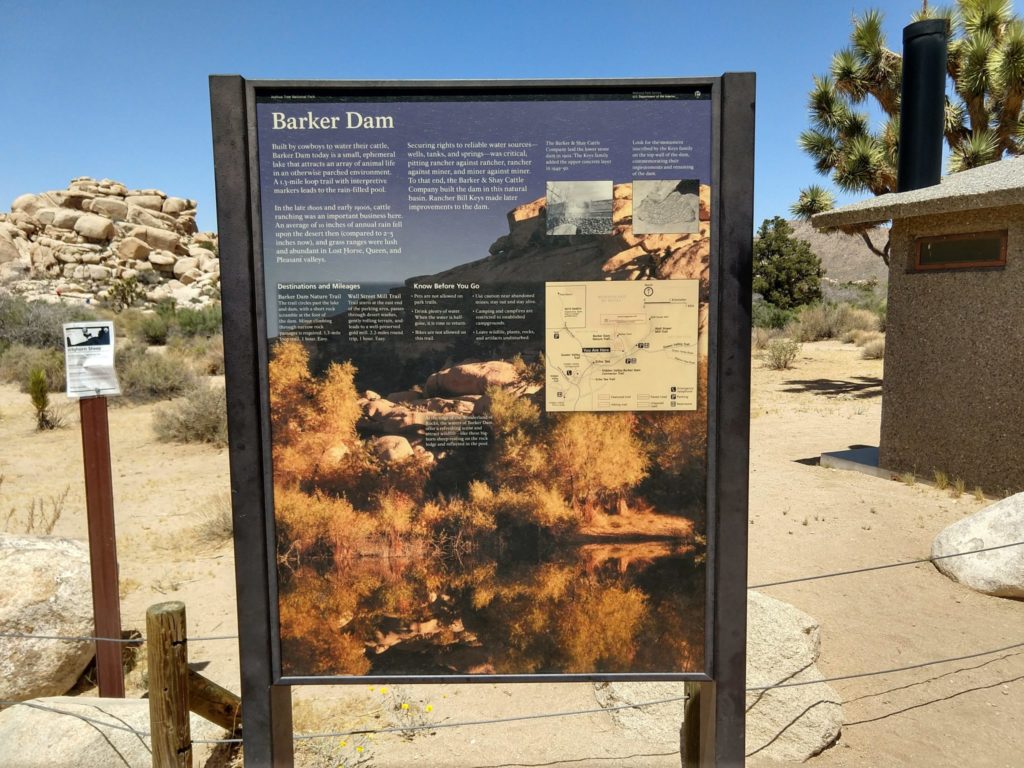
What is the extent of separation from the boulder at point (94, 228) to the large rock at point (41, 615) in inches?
2385

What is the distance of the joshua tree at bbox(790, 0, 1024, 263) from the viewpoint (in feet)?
49.0

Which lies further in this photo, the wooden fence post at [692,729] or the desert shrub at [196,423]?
the desert shrub at [196,423]

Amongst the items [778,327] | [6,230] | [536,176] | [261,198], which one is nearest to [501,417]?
[536,176]

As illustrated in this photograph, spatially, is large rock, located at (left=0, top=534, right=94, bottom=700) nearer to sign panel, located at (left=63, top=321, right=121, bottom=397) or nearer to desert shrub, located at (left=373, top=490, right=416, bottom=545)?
sign panel, located at (left=63, top=321, right=121, bottom=397)

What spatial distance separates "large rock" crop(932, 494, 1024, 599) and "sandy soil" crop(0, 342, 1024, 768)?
11 cm

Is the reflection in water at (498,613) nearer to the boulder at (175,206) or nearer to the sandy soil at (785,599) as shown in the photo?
the sandy soil at (785,599)

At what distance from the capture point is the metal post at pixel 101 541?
142 inches

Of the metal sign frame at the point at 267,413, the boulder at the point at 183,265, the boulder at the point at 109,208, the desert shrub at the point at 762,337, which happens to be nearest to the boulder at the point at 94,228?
the boulder at the point at 109,208

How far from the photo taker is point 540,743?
11.3 ft

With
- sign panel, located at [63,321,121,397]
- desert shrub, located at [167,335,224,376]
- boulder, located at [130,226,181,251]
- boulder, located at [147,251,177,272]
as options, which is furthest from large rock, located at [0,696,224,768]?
boulder, located at [130,226,181,251]

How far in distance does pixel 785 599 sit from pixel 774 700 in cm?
175

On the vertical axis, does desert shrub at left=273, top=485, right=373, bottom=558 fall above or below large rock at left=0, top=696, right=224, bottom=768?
above

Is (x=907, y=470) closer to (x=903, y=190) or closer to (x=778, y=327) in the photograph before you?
(x=903, y=190)

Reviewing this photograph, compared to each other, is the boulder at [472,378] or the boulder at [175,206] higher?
the boulder at [175,206]
